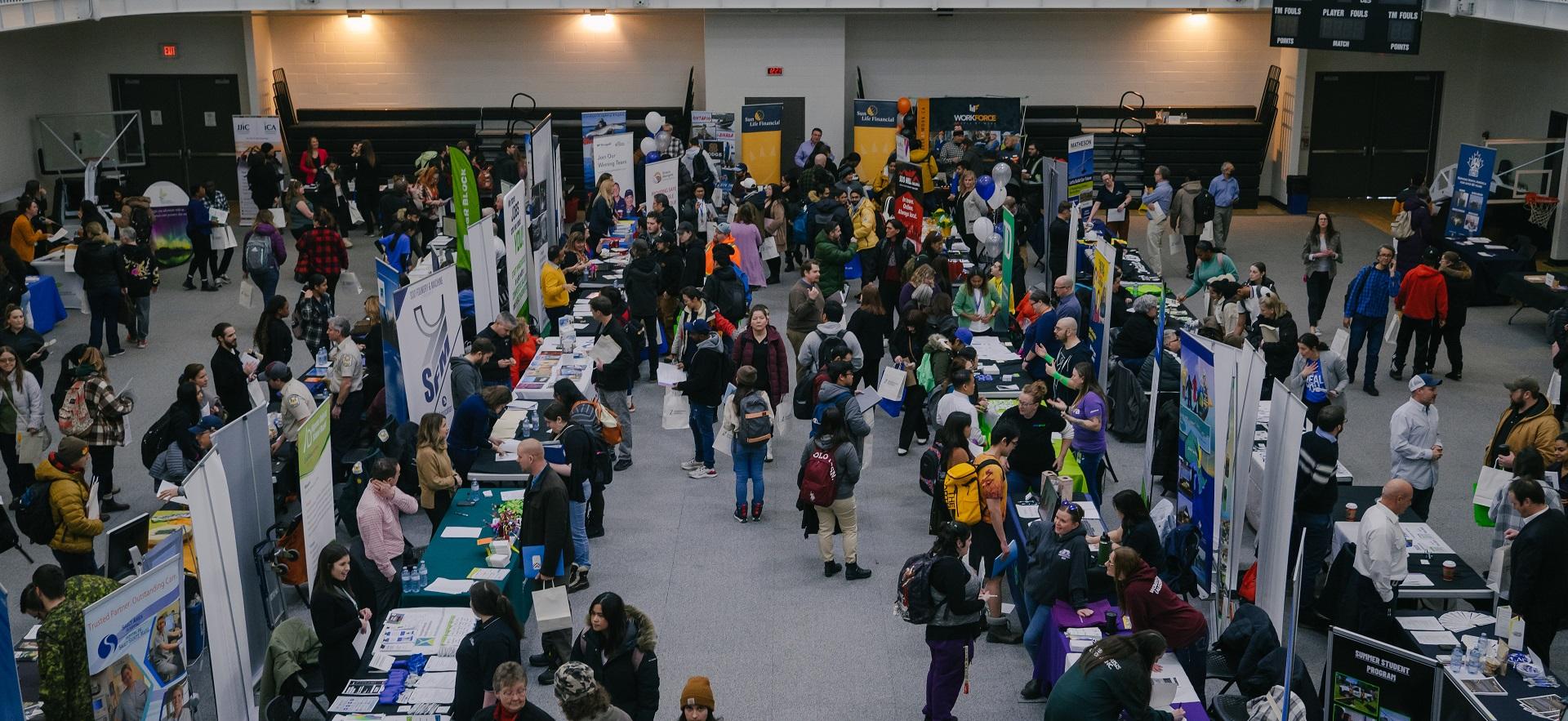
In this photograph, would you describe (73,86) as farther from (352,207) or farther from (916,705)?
(916,705)

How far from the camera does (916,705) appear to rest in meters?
9.14

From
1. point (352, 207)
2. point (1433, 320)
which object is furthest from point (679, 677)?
point (352, 207)

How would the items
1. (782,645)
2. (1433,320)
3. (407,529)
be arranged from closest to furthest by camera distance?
(782,645), (407,529), (1433,320)

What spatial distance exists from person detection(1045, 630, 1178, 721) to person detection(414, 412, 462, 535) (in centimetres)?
491

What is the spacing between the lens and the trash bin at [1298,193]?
2445cm

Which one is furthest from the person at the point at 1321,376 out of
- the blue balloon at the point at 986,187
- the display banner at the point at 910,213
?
the blue balloon at the point at 986,187

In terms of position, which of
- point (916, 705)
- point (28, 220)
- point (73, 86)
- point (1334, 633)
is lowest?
point (916, 705)

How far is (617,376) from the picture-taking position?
12.8m

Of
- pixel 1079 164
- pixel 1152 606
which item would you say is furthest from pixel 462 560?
pixel 1079 164

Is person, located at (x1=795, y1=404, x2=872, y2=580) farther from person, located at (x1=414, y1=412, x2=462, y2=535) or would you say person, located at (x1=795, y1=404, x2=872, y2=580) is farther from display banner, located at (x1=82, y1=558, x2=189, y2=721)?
display banner, located at (x1=82, y1=558, x2=189, y2=721)

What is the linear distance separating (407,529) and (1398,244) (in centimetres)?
1258

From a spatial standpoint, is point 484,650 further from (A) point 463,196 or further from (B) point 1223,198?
(B) point 1223,198

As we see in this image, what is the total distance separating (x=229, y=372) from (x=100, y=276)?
13.5ft

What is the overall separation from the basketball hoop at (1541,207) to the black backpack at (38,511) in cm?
1866
